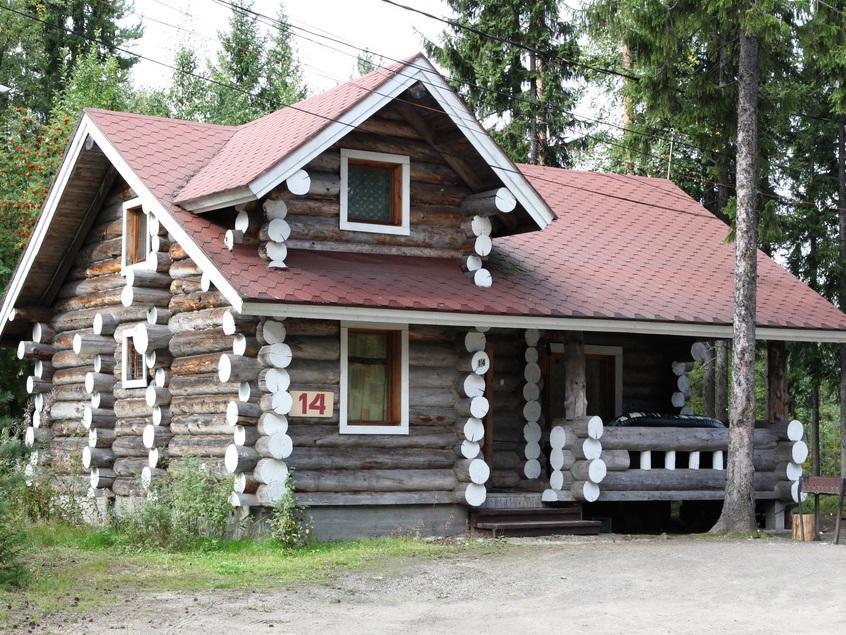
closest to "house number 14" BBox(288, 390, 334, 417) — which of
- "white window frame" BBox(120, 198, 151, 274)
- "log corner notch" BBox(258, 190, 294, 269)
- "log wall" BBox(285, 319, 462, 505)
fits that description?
"log wall" BBox(285, 319, 462, 505)

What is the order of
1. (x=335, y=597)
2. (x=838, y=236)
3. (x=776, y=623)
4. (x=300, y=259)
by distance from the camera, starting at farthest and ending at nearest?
(x=838, y=236), (x=300, y=259), (x=335, y=597), (x=776, y=623)

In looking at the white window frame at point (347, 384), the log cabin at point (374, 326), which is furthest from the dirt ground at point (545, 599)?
the log cabin at point (374, 326)

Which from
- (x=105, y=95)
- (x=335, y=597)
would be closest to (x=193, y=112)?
(x=105, y=95)

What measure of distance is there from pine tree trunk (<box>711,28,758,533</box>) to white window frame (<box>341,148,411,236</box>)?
502cm

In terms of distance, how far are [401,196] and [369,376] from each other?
2.78 m

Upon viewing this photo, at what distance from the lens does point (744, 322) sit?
763 inches

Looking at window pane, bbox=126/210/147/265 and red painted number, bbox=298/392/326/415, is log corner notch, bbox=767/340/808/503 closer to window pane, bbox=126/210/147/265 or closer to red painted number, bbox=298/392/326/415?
red painted number, bbox=298/392/326/415

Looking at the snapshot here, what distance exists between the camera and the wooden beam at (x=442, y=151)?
19.2 metres

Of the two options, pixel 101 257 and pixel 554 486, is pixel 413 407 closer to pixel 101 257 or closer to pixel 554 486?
pixel 554 486

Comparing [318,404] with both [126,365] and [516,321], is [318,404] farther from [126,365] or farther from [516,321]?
[126,365]

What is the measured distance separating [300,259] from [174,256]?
8.10ft

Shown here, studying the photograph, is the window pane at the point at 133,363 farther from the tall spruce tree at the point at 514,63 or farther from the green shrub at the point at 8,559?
the tall spruce tree at the point at 514,63

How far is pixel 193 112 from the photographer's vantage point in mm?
45375

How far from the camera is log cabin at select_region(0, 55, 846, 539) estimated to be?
17562mm
